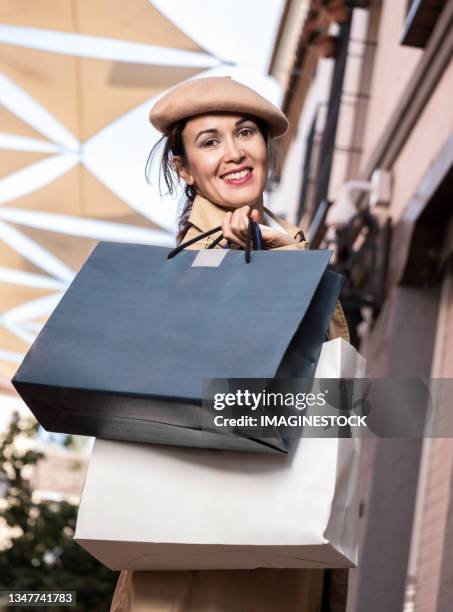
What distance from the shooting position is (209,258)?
221 cm

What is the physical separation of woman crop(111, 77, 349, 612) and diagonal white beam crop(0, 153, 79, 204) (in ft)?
38.7

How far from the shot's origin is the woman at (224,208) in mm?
2295

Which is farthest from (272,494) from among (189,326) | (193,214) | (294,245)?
(193,214)

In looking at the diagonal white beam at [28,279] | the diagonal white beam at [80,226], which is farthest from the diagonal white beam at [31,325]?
the diagonal white beam at [80,226]

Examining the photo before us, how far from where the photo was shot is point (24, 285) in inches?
738

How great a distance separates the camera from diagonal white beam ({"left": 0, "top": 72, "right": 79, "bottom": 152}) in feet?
41.7

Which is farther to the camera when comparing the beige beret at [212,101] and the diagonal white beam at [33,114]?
the diagonal white beam at [33,114]

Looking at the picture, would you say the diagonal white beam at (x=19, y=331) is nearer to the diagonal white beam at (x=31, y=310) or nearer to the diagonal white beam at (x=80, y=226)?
the diagonal white beam at (x=31, y=310)

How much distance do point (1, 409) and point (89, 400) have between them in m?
38.0

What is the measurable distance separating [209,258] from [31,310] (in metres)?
18.2

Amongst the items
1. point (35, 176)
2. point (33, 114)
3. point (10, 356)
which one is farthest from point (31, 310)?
point (33, 114)

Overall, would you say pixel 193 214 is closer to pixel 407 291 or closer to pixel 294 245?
pixel 294 245

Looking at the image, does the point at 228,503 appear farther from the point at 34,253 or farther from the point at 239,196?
the point at 34,253

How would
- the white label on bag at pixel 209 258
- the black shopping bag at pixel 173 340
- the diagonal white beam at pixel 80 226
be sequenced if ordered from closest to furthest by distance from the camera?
1. the black shopping bag at pixel 173 340
2. the white label on bag at pixel 209 258
3. the diagonal white beam at pixel 80 226
